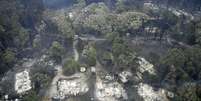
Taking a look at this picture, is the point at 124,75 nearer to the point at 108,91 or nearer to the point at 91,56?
the point at 108,91

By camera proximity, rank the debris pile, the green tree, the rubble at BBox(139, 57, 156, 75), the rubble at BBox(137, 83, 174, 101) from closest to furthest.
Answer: the debris pile, the rubble at BBox(137, 83, 174, 101), the rubble at BBox(139, 57, 156, 75), the green tree

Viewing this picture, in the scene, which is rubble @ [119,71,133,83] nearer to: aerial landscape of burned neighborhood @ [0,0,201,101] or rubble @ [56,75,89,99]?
aerial landscape of burned neighborhood @ [0,0,201,101]

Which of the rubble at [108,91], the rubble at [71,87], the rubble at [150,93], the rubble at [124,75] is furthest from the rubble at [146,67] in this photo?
the rubble at [71,87]

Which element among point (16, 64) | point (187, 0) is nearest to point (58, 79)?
point (16, 64)

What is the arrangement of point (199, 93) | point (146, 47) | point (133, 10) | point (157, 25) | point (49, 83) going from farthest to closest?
point (133, 10) < point (157, 25) < point (146, 47) < point (49, 83) < point (199, 93)

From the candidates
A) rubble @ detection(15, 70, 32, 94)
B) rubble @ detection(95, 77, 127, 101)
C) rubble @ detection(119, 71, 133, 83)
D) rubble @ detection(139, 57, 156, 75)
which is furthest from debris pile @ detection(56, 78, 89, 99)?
rubble @ detection(139, 57, 156, 75)

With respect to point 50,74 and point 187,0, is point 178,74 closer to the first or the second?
point 50,74

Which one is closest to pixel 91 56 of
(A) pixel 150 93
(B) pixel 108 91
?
(B) pixel 108 91
